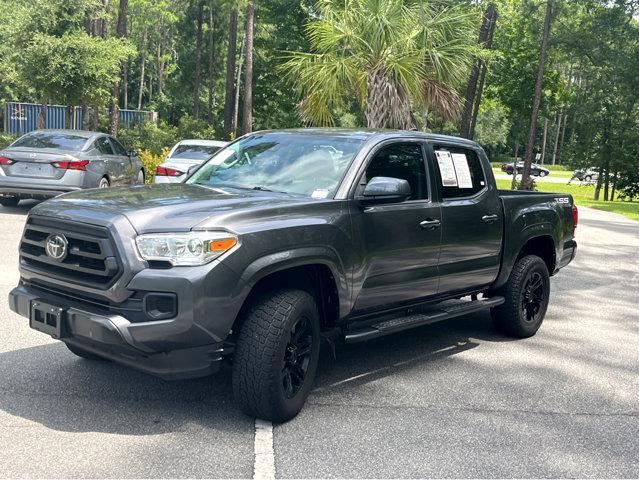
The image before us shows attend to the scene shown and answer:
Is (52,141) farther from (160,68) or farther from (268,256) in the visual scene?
(160,68)

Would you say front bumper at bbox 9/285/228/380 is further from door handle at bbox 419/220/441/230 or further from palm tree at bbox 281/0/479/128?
palm tree at bbox 281/0/479/128

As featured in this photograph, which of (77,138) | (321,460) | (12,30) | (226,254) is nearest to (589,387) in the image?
(321,460)

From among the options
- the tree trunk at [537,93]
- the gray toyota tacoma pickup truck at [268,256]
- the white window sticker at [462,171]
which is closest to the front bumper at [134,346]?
the gray toyota tacoma pickup truck at [268,256]

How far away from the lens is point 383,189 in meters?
4.87

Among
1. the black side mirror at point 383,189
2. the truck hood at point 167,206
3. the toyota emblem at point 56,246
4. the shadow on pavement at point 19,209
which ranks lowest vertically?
the shadow on pavement at point 19,209

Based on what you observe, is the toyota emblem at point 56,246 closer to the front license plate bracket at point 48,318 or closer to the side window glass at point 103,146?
the front license plate bracket at point 48,318

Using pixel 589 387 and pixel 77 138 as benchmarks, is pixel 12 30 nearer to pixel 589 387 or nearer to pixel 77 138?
pixel 77 138

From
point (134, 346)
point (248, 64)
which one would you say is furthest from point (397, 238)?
point (248, 64)

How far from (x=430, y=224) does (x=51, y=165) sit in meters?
9.23

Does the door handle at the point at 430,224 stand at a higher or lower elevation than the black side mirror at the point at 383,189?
lower

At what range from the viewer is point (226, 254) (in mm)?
4039

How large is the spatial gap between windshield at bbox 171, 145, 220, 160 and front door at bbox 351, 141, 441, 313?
9.48 metres

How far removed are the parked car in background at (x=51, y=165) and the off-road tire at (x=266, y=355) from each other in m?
9.25

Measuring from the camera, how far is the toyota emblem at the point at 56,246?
14.0 feet
